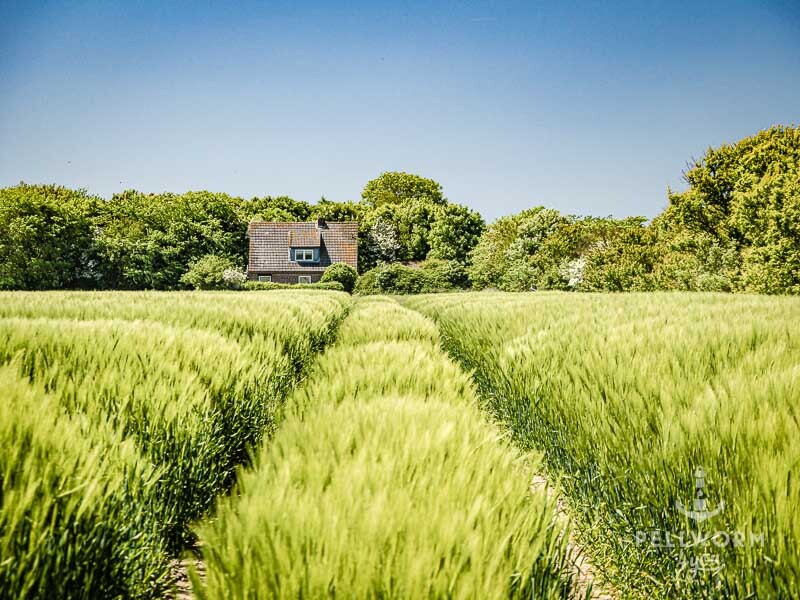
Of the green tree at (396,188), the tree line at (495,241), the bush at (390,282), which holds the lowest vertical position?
the bush at (390,282)

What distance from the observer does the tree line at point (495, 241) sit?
66.4ft

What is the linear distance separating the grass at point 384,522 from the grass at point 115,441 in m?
0.35

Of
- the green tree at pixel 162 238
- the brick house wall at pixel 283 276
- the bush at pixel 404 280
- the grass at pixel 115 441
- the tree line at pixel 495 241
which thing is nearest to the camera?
A: the grass at pixel 115 441

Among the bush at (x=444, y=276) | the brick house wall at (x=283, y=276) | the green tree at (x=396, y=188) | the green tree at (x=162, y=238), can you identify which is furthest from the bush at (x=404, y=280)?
the green tree at (x=396, y=188)

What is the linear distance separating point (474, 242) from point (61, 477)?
160 ft

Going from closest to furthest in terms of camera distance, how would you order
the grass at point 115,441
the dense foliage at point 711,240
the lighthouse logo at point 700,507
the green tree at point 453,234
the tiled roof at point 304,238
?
the grass at point 115,441 < the lighthouse logo at point 700,507 < the dense foliage at point 711,240 < the tiled roof at point 304,238 < the green tree at point 453,234

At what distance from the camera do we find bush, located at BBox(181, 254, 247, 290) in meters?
33.9

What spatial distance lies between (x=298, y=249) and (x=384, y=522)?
43172mm

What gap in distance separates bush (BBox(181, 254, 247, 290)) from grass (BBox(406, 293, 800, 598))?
34.2 m

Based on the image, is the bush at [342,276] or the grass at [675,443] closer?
the grass at [675,443]

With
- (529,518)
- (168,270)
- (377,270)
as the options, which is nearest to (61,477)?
(529,518)

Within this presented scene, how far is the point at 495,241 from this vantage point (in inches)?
1478

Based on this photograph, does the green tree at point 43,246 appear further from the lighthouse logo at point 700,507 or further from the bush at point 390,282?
the lighthouse logo at point 700,507

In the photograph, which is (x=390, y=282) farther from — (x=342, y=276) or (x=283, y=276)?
(x=283, y=276)
